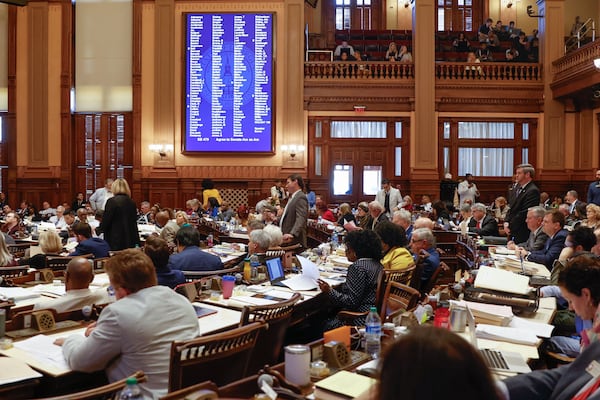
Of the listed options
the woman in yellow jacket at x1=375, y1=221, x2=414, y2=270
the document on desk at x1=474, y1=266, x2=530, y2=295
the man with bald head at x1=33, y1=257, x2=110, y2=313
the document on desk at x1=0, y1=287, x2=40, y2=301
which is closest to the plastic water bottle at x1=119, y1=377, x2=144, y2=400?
the man with bald head at x1=33, y1=257, x2=110, y2=313

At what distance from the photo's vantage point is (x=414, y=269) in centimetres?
486

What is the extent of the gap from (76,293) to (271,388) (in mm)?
1828

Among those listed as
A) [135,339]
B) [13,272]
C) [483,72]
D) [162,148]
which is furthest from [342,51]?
[135,339]

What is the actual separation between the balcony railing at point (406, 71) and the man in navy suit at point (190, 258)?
10.8 metres

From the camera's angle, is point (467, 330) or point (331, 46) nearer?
point (467, 330)

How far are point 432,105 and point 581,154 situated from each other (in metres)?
4.11

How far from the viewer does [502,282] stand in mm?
4055

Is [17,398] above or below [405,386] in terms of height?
below

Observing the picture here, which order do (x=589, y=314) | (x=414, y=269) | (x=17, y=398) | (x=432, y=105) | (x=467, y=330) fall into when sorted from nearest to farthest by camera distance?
(x=17, y=398), (x=589, y=314), (x=467, y=330), (x=414, y=269), (x=432, y=105)

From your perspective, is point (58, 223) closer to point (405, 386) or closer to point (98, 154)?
point (98, 154)

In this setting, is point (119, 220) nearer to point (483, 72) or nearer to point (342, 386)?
point (342, 386)

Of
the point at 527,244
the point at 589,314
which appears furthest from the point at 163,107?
the point at 589,314

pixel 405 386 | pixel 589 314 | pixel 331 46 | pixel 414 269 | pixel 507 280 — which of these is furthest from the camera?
pixel 331 46

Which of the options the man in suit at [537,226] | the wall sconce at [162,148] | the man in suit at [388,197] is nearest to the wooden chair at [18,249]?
the man in suit at [537,226]
